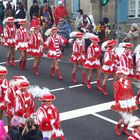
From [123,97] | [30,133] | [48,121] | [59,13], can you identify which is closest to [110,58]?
[123,97]

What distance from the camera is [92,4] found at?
2250cm

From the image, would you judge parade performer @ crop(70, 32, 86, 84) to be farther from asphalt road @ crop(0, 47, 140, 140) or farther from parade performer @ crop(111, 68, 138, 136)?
parade performer @ crop(111, 68, 138, 136)

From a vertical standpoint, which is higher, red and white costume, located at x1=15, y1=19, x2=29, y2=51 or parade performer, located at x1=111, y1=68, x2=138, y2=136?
red and white costume, located at x1=15, y1=19, x2=29, y2=51

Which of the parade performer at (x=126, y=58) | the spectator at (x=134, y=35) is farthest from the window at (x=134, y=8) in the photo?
the parade performer at (x=126, y=58)

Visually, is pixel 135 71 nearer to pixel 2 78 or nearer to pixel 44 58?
pixel 2 78

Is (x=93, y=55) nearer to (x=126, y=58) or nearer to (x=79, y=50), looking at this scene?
(x=79, y=50)

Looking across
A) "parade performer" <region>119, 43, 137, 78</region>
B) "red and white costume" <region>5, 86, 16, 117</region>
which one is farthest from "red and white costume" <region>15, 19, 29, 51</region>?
"red and white costume" <region>5, 86, 16, 117</region>

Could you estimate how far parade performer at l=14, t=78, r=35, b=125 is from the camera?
1092 cm

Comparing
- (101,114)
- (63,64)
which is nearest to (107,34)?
(63,64)

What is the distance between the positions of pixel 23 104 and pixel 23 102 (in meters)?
0.05

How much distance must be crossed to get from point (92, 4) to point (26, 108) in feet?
40.3

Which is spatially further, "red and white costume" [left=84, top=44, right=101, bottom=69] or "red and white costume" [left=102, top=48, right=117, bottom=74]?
"red and white costume" [left=84, top=44, right=101, bottom=69]

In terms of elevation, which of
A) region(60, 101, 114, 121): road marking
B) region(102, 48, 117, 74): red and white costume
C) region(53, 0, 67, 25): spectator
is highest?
region(53, 0, 67, 25): spectator

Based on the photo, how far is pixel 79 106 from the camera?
45.1 feet
